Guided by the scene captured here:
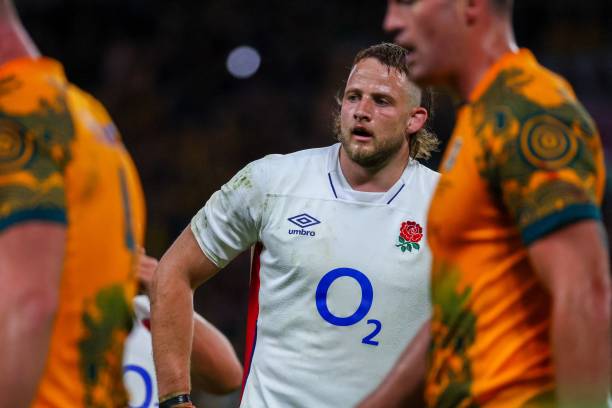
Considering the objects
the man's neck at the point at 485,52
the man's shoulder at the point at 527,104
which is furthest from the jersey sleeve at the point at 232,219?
the man's shoulder at the point at 527,104

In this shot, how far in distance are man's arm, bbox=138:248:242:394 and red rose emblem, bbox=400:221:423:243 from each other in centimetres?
100

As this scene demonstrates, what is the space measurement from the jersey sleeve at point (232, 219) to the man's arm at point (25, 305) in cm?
223

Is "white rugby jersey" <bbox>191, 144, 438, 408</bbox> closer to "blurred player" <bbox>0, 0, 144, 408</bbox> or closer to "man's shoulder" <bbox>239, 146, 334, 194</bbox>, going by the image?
"man's shoulder" <bbox>239, 146, 334, 194</bbox>

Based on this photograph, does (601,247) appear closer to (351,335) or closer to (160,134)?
(351,335)

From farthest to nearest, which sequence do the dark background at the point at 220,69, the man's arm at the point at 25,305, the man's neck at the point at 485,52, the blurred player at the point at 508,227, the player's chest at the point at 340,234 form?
the dark background at the point at 220,69, the player's chest at the point at 340,234, the man's neck at the point at 485,52, the blurred player at the point at 508,227, the man's arm at the point at 25,305

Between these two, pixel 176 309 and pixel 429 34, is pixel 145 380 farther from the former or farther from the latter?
pixel 429 34

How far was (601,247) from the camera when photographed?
2539 mm

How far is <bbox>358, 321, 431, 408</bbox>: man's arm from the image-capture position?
3.13 meters

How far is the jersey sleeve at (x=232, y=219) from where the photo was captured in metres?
4.57

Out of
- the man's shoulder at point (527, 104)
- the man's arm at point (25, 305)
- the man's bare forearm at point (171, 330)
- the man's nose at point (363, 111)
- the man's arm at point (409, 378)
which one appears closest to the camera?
the man's arm at point (25, 305)

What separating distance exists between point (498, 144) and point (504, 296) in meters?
0.37

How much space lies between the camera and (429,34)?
2922 millimetres

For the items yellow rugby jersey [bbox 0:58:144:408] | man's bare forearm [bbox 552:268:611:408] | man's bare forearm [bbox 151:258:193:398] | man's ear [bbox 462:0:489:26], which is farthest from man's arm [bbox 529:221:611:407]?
man's bare forearm [bbox 151:258:193:398]

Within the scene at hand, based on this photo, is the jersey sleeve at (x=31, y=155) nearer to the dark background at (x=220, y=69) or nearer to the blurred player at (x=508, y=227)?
the blurred player at (x=508, y=227)
